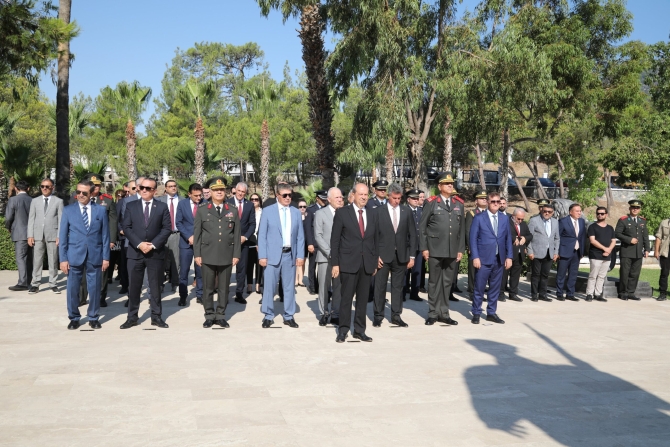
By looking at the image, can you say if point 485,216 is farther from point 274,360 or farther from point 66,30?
point 66,30

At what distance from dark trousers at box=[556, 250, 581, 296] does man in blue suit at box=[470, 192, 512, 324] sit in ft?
9.24

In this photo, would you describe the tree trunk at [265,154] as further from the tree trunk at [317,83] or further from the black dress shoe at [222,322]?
the black dress shoe at [222,322]

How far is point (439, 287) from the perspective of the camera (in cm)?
941

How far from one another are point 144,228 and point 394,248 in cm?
345

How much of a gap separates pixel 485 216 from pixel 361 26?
50.5 ft

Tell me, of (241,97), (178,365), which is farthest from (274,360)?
(241,97)

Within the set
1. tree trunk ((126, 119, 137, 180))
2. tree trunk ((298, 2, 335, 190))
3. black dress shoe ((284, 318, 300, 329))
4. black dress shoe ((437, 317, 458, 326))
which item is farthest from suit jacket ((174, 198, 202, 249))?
tree trunk ((126, 119, 137, 180))

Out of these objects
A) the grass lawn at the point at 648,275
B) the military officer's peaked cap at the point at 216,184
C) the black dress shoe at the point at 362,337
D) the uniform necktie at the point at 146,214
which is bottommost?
the black dress shoe at the point at 362,337

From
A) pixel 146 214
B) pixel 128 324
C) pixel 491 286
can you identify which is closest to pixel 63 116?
pixel 146 214

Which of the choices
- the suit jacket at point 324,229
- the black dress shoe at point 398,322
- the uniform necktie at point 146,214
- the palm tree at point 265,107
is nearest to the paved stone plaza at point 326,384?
the black dress shoe at point 398,322

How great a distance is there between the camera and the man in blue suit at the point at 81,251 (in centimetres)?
849

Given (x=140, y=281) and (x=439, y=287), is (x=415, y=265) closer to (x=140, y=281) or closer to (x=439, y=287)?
(x=439, y=287)

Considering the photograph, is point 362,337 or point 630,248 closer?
point 362,337

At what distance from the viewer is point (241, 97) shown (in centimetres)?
7544
